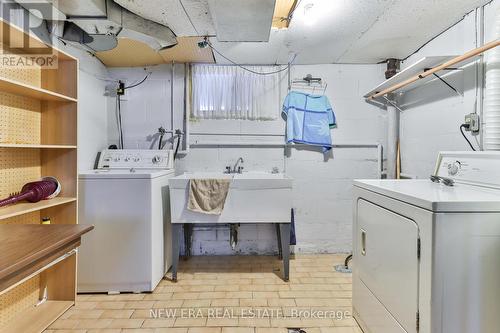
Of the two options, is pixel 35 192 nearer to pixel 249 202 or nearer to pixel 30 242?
pixel 30 242

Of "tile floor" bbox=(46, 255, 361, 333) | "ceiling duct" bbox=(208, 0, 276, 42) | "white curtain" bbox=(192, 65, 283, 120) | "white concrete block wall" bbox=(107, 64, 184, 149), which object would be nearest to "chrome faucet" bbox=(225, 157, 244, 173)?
"white curtain" bbox=(192, 65, 283, 120)

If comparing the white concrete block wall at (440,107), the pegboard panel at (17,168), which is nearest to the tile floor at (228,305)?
the pegboard panel at (17,168)

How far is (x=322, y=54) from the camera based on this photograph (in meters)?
2.74

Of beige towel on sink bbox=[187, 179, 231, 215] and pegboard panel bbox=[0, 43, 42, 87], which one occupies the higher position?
pegboard panel bbox=[0, 43, 42, 87]

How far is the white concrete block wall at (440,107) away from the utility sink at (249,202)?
4.26 ft

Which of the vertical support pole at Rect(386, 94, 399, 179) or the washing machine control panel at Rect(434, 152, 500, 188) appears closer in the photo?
the washing machine control panel at Rect(434, 152, 500, 188)

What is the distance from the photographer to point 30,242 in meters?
1.06

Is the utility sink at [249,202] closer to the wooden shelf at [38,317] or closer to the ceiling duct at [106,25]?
the wooden shelf at [38,317]

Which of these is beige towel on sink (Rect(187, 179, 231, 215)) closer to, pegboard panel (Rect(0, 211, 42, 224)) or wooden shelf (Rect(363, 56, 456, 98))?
pegboard panel (Rect(0, 211, 42, 224))

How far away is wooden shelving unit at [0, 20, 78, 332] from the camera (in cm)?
168

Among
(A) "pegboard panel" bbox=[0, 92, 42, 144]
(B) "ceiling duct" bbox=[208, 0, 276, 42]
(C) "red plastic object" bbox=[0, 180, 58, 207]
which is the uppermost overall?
(B) "ceiling duct" bbox=[208, 0, 276, 42]

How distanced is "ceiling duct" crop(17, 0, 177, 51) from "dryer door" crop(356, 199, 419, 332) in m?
1.98

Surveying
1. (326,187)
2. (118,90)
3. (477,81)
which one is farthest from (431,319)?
(118,90)

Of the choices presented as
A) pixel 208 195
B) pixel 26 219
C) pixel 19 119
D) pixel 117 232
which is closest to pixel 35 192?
pixel 26 219
